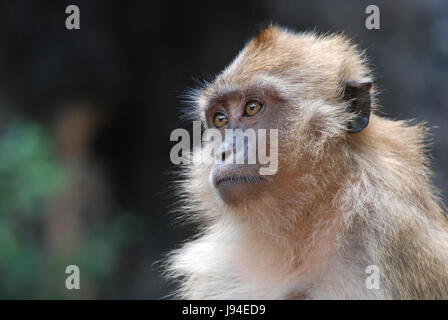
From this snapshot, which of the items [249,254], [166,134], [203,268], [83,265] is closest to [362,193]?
[249,254]

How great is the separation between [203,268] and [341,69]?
213cm

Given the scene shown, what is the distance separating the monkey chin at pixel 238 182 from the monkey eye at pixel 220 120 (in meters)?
0.68

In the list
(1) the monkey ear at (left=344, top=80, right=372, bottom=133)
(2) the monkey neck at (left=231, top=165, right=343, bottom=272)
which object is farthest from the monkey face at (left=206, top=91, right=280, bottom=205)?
(1) the monkey ear at (left=344, top=80, right=372, bottom=133)

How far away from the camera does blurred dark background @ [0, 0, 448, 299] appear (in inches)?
419

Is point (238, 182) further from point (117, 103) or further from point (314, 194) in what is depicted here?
point (117, 103)

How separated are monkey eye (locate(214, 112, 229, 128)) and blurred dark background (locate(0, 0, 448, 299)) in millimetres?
6199

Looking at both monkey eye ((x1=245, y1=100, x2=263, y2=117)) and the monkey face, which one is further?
monkey eye ((x1=245, y1=100, x2=263, y2=117))

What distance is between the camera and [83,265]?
11.8 m

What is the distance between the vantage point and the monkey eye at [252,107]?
482cm

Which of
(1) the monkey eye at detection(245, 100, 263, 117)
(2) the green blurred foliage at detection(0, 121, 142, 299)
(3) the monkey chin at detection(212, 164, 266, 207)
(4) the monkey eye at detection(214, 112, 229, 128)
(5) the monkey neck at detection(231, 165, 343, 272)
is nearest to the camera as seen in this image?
(5) the monkey neck at detection(231, 165, 343, 272)

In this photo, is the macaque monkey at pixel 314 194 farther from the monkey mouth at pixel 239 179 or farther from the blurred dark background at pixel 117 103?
the blurred dark background at pixel 117 103

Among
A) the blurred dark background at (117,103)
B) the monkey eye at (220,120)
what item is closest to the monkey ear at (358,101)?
the monkey eye at (220,120)

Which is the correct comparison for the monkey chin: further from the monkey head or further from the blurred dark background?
the blurred dark background

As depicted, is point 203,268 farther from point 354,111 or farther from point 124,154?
point 124,154
